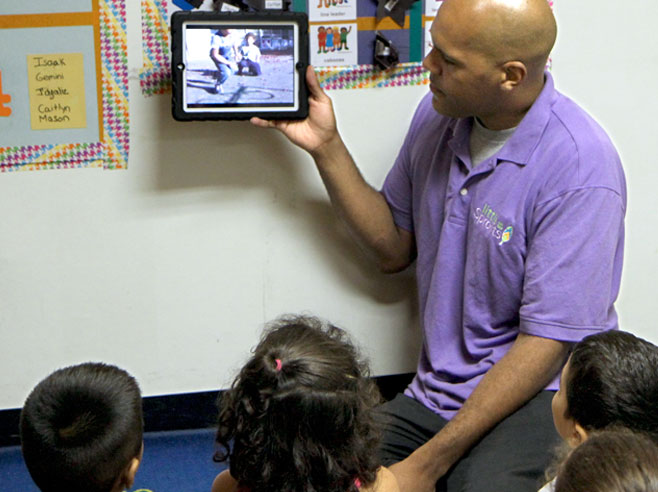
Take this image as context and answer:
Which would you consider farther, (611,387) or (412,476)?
(412,476)

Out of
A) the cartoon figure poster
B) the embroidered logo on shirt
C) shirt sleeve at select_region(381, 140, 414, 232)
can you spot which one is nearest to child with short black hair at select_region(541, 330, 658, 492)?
the embroidered logo on shirt

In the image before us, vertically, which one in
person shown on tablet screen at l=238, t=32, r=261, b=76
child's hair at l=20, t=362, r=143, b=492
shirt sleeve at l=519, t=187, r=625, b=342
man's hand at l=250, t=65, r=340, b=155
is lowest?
child's hair at l=20, t=362, r=143, b=492

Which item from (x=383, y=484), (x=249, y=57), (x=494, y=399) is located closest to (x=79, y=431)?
(x=383, y=484)

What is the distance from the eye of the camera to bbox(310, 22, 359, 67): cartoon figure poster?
1800 millimetres

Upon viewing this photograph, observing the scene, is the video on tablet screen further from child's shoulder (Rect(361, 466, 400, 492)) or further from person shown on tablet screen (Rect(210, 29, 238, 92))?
child's shoulder (Rect(361, 466, 400, 492))

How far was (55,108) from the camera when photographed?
1.76m

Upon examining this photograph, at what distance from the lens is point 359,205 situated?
71.6 inches

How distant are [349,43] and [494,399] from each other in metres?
0.86

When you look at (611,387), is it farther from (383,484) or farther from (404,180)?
(404,180)

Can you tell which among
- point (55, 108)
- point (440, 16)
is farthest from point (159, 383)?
point (440, 16)

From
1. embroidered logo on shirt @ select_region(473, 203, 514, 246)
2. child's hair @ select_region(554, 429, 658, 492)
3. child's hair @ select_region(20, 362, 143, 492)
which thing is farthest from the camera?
embroidered logo on shirt @ select_region(473, 203, 514, 246)

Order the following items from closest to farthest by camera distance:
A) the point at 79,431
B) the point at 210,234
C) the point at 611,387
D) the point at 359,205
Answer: the point at 79,431, the point at 611,387, the point at 359,205, the point at 210,234

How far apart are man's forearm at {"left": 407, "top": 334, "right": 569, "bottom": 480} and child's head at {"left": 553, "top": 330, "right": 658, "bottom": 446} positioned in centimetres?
19

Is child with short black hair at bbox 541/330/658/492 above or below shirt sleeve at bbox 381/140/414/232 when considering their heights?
below
